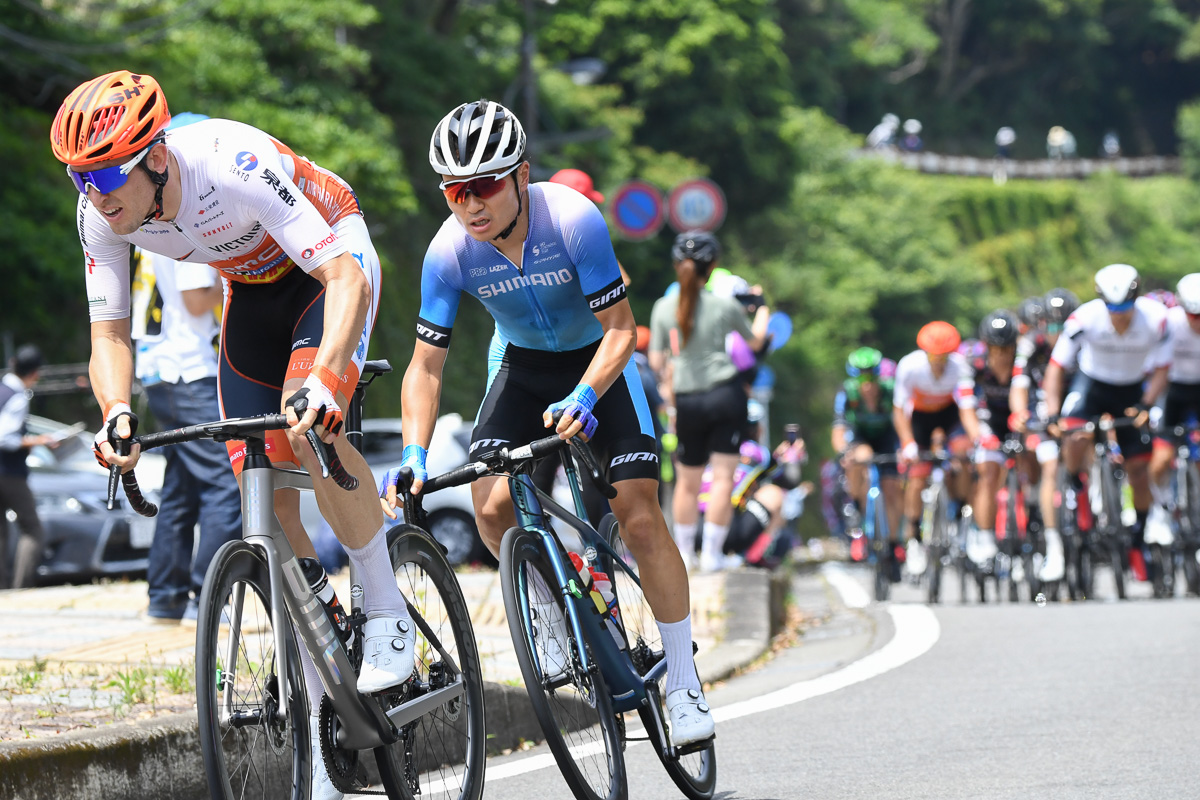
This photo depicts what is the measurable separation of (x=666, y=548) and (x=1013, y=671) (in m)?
3.25

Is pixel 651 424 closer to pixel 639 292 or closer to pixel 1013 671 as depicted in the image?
pixel 1013 671

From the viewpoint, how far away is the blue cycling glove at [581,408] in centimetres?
484

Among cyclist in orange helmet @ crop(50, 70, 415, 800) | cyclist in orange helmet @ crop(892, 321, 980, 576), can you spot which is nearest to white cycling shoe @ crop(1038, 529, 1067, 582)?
cyclist in orange helmet @ crop(892, 321, 980, 576)

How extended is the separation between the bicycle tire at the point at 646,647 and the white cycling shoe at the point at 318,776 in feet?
3.72

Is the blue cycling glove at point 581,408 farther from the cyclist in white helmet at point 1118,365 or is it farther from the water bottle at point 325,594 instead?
the cyclist in white helmet at point 1118,365

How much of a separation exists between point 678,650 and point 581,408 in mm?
971

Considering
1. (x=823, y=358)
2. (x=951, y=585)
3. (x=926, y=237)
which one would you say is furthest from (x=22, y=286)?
(x=926, y=237)

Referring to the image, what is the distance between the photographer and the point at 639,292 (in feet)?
125

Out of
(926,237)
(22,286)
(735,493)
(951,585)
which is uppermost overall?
(926,237)

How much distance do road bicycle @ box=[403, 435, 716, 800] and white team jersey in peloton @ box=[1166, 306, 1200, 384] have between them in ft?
25.9

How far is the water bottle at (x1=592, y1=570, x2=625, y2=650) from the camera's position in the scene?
5.14m

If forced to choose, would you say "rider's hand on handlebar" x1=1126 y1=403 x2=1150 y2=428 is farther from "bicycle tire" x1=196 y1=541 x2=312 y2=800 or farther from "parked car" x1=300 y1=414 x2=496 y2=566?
"bicycle tire" x1=196 y1=541 x2=312 y2=800

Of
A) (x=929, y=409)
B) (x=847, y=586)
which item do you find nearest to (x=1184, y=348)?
(x=929, y=409)

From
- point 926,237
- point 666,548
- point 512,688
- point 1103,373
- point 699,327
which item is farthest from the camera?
point 926,237
